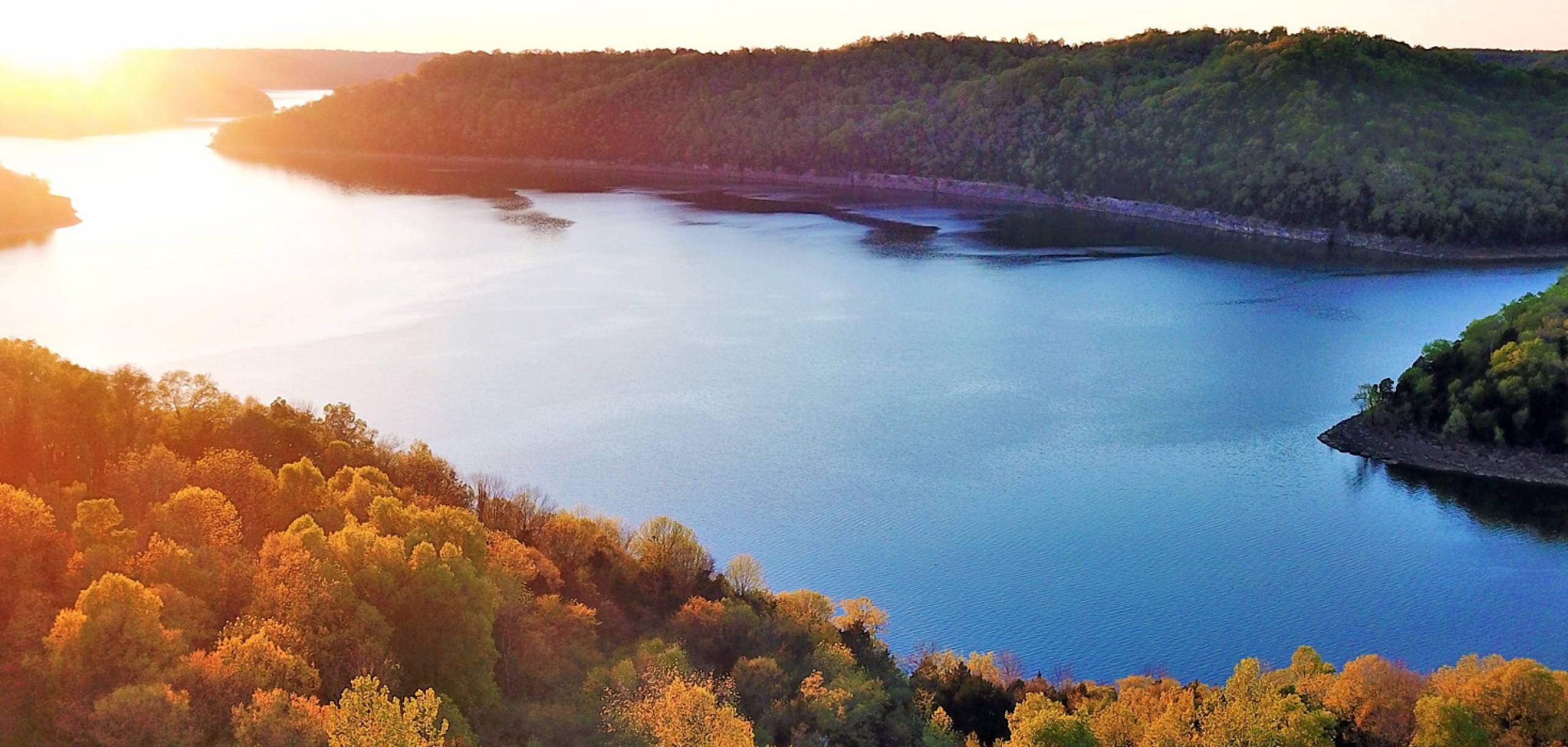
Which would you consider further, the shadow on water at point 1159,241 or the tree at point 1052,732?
the shadow on water at point 1159,241

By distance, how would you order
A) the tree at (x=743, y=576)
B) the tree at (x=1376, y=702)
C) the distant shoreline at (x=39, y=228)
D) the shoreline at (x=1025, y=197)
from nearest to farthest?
the tree at (x=1376, y=702) → the tree at (x=743, y=576) → the distant shoreline at (x=39, y=228) → the shoreline at (x=1025, y=197)

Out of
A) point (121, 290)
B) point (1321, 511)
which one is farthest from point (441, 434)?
point (121, 290)

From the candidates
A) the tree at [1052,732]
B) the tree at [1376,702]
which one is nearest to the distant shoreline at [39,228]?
the tree at [1052,732]

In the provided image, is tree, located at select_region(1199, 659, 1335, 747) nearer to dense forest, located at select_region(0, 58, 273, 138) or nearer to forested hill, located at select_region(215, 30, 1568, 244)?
forested hill, located at select_region(215, 30, 1568, 244)

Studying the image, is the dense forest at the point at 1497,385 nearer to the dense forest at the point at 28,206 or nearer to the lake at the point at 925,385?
the lake at the point at 925,385

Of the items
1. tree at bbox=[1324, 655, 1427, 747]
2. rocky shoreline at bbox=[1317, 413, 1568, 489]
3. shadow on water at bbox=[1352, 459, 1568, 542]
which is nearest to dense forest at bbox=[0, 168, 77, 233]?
rocky shoreline at bbox=[1317, 413, 1568, 489]

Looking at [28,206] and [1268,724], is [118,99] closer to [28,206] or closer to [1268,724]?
[28,206]

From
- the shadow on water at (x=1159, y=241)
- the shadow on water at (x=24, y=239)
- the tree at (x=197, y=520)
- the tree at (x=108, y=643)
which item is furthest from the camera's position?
the shadow on water at (x=1159, y=241)

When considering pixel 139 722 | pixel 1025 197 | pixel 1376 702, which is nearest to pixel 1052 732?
pixel 1376 702
